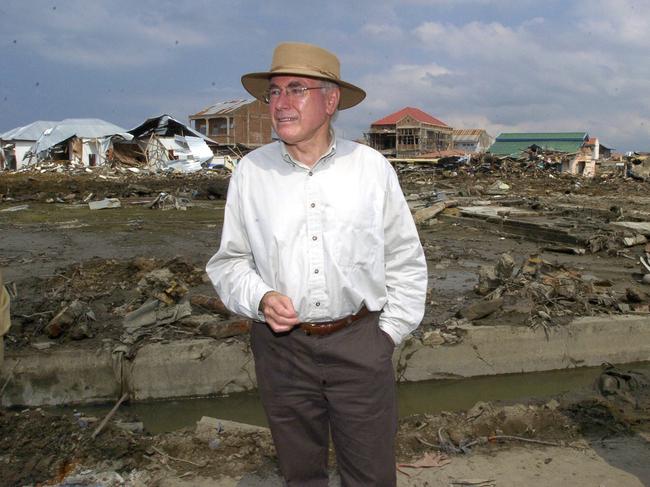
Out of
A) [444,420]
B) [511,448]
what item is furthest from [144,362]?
[511,448]

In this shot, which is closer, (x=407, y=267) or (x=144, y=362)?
(x=407, y=267)

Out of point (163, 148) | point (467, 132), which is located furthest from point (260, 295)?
point (467, 132)

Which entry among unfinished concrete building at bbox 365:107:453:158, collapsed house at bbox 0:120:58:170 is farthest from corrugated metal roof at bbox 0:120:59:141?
unfinished concrete building at bbox 365:107:453:158

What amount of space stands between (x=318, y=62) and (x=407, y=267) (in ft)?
2.77

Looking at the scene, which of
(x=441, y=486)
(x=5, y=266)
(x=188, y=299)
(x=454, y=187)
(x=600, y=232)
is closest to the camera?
(x=441, y=486)

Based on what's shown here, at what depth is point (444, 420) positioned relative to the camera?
407 cm

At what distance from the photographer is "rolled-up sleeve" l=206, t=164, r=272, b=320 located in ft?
7.17

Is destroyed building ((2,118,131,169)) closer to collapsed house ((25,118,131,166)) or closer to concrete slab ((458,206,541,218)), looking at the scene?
collapsed house ((25,118,131,166))

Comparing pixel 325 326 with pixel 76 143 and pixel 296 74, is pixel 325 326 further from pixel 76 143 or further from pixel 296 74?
pixel 76 143

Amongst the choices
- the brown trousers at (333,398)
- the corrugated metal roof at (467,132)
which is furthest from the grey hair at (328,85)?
the corrugated metal roof at (467,132)

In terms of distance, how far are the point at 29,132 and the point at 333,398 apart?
50.1 m

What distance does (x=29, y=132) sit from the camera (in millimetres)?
45719

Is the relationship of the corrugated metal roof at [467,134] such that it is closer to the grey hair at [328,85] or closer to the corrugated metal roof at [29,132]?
the corrugated metal roof at [29,132]

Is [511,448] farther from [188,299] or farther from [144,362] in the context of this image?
[188,299]
